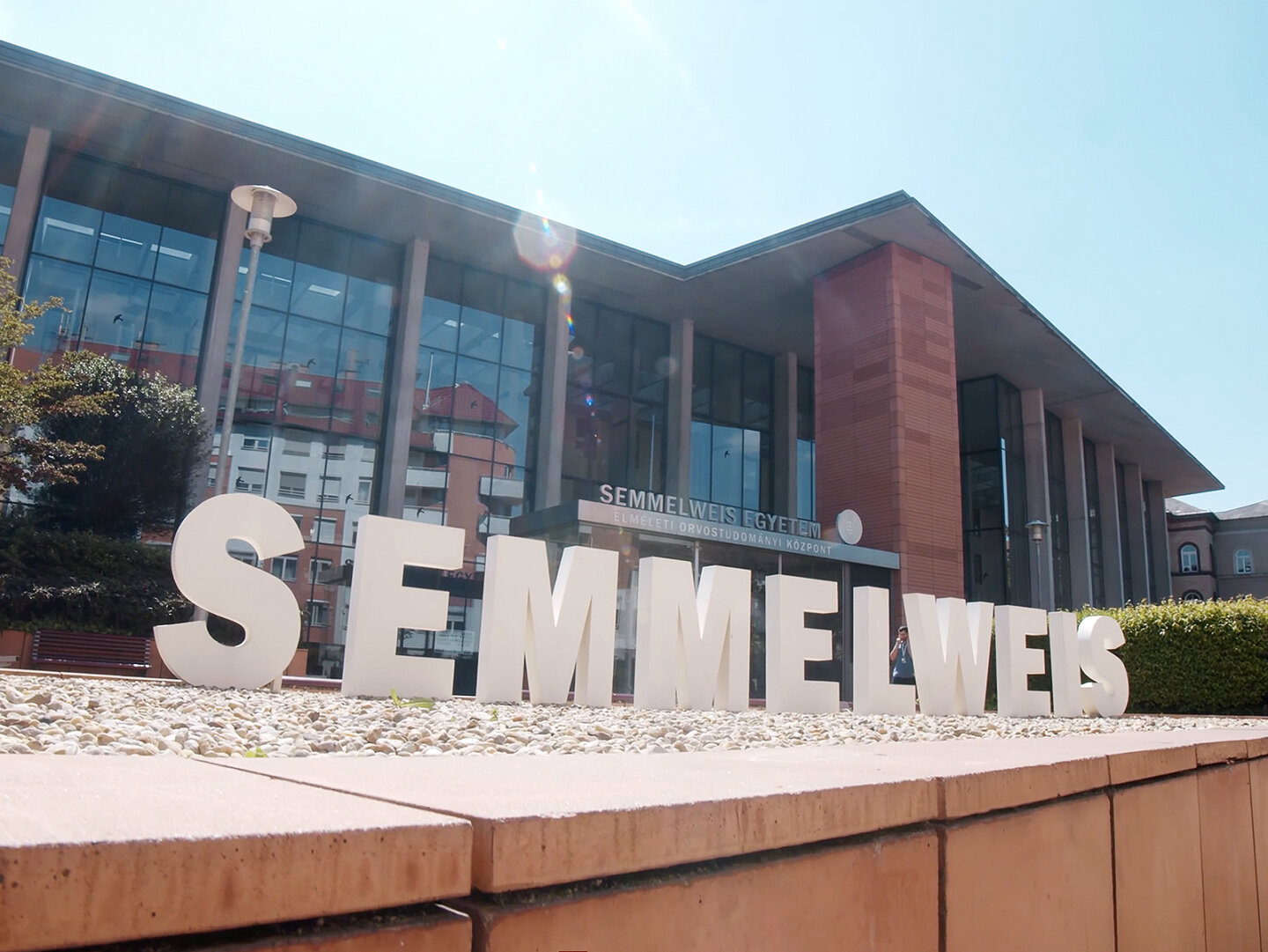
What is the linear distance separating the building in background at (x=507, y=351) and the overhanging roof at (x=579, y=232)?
82 millimetres

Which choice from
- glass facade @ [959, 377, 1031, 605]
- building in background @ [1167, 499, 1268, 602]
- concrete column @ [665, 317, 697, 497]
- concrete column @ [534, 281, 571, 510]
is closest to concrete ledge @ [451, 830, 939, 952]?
concrete column @ [534, 281, 571, 510]

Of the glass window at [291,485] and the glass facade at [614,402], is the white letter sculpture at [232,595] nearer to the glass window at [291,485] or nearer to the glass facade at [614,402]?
the glass window at [291,485]

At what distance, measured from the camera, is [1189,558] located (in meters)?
63.8

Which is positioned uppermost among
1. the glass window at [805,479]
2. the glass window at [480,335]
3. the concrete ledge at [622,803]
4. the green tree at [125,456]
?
the glass window at [480,335]

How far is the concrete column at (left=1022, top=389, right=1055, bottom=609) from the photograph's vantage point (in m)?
31.6

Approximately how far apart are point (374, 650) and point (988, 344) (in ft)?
84.9

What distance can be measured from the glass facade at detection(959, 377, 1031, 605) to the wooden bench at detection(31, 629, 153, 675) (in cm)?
2328

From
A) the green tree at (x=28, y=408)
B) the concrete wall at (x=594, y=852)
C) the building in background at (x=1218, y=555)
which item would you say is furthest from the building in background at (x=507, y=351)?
the building in background at (x=1218, y=555)

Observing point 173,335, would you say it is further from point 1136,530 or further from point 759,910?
point 1136,530

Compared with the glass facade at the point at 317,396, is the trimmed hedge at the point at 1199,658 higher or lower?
lower

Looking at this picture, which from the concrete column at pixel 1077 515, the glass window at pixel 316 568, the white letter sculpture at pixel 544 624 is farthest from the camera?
the concrete column at pixel 1077 515

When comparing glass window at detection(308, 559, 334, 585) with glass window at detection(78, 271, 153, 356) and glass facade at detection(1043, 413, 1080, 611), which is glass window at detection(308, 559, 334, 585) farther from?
glass facade at detection(1043, 413, 1080, 611)

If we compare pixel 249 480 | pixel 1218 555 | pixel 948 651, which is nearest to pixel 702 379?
pixel 249 480

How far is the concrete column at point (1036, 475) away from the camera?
31641 millimetres
